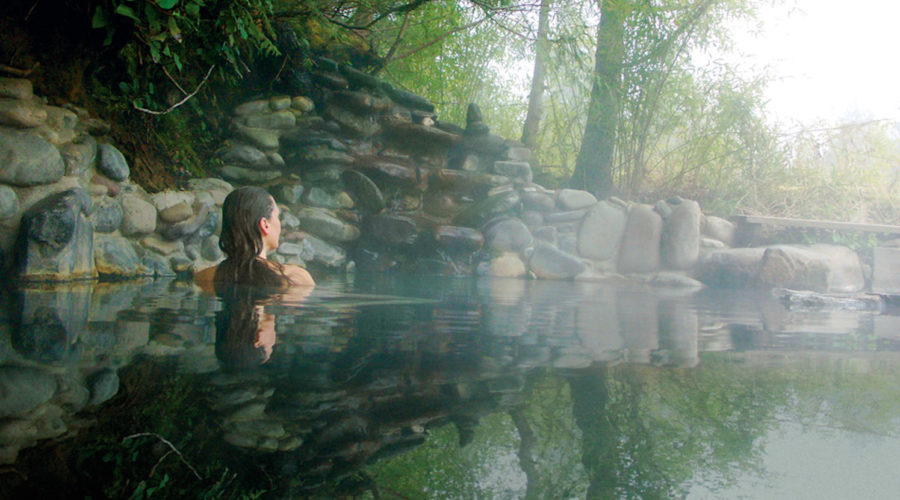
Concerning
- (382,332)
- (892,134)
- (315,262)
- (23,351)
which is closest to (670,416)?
(382,332)

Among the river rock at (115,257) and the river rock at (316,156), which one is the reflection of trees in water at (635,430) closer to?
the river rock at (115,257)

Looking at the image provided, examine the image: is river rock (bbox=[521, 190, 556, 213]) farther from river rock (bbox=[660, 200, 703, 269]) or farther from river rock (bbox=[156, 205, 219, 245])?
river rock (bbox=[156, 205, 219, 245])

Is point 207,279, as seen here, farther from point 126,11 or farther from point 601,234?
point 601,234

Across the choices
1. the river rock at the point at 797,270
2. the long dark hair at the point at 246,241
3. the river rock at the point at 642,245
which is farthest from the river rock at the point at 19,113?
the river rock at the point at 797,270

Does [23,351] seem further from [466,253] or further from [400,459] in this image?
[466,253]

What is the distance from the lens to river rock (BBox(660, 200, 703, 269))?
7230 millimetres

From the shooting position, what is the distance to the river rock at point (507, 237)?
7.38m

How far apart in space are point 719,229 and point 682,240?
782 mm

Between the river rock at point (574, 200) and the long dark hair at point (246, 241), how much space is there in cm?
532

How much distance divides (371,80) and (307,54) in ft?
3.02

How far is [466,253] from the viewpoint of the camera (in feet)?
23.6

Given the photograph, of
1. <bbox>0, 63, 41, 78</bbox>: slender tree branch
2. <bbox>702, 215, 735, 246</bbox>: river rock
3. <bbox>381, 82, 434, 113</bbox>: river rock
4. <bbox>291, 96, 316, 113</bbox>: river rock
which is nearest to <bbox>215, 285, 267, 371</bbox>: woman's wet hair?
<bbox>0, 63, 41, 78</bbox>: slender tree branch

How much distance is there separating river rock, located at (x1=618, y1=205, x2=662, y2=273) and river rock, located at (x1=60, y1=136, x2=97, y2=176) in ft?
18.9

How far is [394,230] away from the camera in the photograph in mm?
6859
